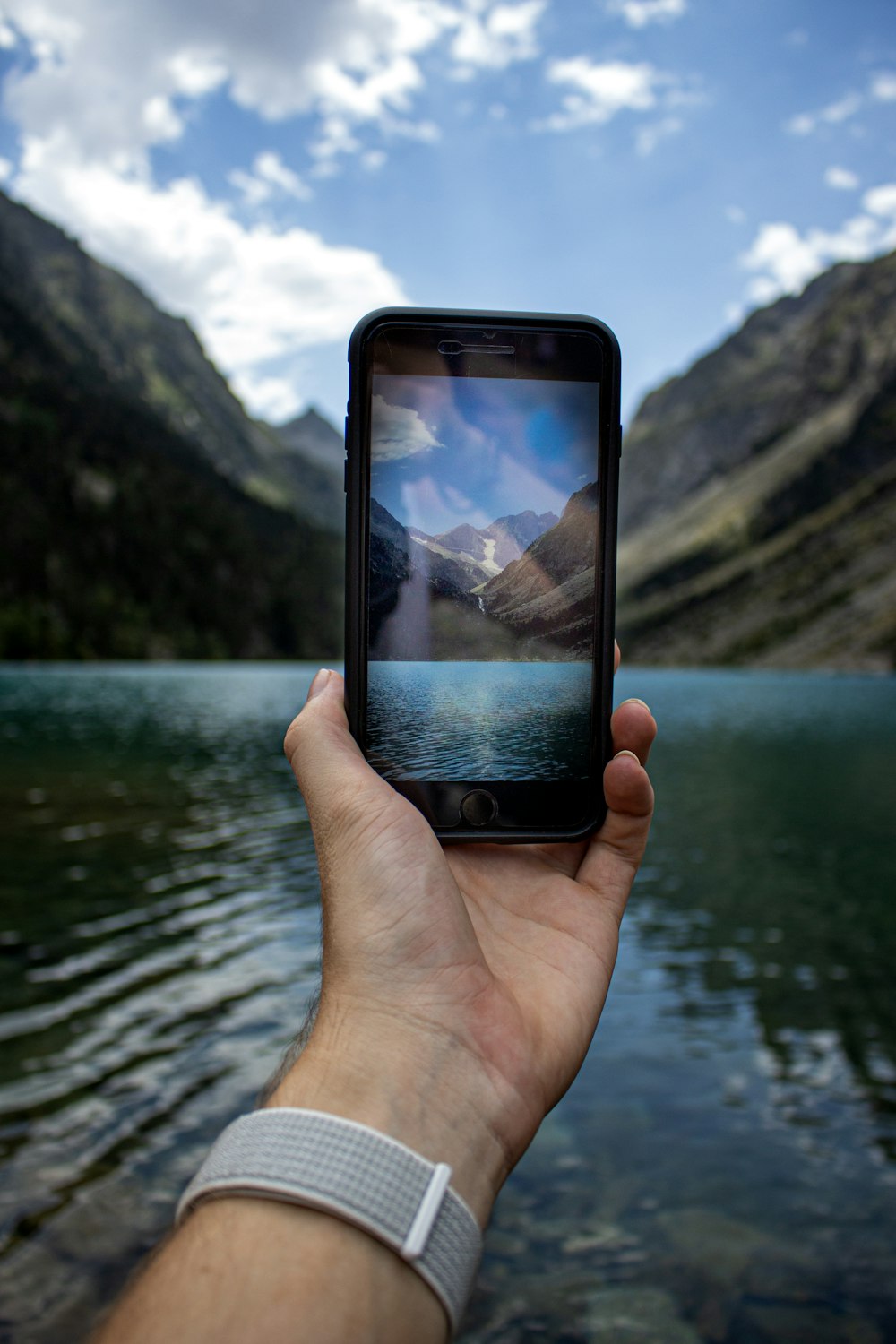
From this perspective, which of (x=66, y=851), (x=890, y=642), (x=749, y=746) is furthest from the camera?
(x=890, y=642)

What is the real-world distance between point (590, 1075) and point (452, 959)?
11263 millimetres

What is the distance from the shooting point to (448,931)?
2.54 metres

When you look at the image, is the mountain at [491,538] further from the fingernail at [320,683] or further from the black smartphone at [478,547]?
the fingernail at [320,683]

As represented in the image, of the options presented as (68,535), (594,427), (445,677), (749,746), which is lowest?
(749,746)

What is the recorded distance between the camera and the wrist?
6.30 ft

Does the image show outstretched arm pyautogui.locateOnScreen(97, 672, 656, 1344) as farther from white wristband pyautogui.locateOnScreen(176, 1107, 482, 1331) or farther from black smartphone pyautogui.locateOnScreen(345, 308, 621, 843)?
black smartphone pyautogui.locateOnScreen(345, 308, 621, 843)

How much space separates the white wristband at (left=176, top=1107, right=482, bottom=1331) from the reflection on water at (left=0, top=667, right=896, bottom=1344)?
24.0 feet

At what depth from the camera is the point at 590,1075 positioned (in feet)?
41.3

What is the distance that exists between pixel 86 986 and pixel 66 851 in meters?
10.4

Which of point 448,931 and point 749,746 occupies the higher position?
point 448,931

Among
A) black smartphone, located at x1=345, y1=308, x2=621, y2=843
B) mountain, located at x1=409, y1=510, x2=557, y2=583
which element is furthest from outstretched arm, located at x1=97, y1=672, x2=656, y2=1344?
mountain, located at x1=409, y1=510, x2=557, y2=583

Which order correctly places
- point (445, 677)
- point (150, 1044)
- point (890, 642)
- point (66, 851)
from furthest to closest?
point (890, 642), point (66, 851), point (150, 1044), point (445, 677)

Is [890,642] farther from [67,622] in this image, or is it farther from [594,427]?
[594,427]

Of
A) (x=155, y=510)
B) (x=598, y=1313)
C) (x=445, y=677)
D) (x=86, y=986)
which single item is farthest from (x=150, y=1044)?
(x=155, y=510)
